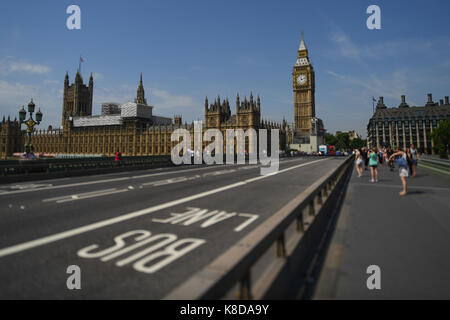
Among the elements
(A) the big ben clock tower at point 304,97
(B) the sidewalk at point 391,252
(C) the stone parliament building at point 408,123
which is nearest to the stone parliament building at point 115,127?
(A) the big ben clock tower at point 304,97

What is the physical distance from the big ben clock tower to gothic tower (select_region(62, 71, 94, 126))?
11653 centimetres

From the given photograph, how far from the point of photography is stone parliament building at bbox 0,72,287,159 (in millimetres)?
95169

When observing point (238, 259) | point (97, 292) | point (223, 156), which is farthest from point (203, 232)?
point (223, 156)

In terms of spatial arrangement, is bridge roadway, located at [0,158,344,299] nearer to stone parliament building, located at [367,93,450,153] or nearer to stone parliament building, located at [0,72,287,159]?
stone parliament building, located at [0,72,287,159]

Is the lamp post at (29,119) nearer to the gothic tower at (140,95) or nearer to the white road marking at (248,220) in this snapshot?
the white road marking at (248,220)

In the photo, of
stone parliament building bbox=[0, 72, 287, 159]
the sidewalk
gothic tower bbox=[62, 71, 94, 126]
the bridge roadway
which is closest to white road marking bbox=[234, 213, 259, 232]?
the bridge roadway

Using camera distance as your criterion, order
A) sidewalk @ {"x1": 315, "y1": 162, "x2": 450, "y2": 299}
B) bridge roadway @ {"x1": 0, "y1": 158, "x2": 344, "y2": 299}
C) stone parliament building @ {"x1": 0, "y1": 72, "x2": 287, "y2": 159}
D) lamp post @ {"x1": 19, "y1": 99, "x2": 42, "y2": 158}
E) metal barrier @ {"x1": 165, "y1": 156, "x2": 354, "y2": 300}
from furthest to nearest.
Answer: stone parliament building @ {"x1": 0, "y1": 72, "x2": 287, "y2": 159}
lamp post @ {"x1": 19, "y1": 99, "x2": 42, "y2": 158}
sidewalk @ {"x1": 315, "y1": 162, "x2": 450, "y2": 299}
bridge roadway @ {"x1": 0, "y1": 158, "x2": 344, "y2": 299}
metal barrier @ {"x1": 165, "y1": 156, "x2": 354, "y2": 300}

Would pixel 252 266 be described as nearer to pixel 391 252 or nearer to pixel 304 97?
pixel 391 252

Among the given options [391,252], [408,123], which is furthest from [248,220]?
[408,123]

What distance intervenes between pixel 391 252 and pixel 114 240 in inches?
208

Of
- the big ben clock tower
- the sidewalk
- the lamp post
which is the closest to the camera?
the sidewalk

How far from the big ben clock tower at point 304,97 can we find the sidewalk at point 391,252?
12313 centimetres

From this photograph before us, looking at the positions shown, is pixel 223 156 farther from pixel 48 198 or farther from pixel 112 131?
pixel 112 131
